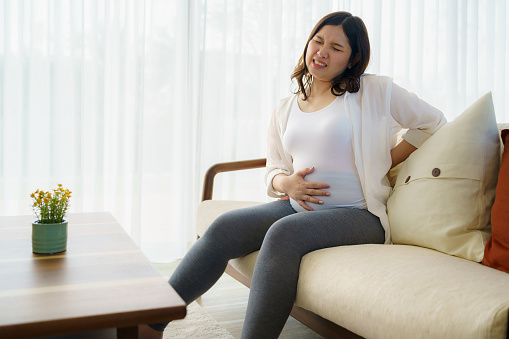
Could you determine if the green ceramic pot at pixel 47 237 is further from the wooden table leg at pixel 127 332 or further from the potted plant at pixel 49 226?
the wooden table leg at pixel 127 332

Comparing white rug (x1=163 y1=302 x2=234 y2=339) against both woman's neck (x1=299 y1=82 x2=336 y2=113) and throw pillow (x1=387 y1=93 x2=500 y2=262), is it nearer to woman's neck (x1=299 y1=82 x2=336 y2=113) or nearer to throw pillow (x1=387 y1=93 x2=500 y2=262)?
throw pillow (x1=387 y1=93 x2=500 y2=262)

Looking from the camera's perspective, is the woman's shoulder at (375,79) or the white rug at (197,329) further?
the white rug at (197,329)

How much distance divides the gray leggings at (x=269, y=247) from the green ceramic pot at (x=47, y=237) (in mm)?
354

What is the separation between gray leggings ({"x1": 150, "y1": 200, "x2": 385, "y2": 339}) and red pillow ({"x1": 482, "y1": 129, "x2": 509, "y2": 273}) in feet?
1.18

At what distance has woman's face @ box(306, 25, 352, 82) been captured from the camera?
5.87ft

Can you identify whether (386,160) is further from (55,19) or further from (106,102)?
(55,19)

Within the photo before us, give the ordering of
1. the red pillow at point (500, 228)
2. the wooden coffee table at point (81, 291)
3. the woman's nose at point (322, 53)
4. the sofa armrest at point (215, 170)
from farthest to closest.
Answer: the sofa armrest at point (215, 170) < the woman's nose at point (322, 53) < the red pillow at point (500, 228) < the wooden coffee table at point (81, 291)

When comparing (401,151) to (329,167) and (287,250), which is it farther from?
(287,250)

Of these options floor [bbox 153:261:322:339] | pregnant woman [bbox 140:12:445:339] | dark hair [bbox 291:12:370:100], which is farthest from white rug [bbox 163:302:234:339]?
dark hair [bbox 291:12:370:100]

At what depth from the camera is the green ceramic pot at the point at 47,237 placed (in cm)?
132

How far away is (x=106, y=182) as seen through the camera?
2.82 m

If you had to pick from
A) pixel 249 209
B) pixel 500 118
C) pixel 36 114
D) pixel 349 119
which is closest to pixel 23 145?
pixel 36 114

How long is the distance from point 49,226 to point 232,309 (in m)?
1.10

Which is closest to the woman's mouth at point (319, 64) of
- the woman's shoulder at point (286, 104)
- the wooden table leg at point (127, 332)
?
the woman's shoulder at point (286, 104)
